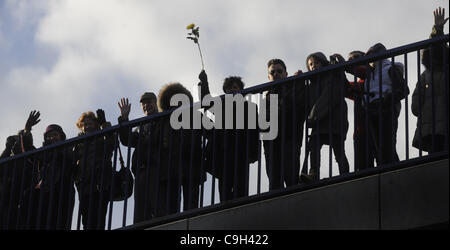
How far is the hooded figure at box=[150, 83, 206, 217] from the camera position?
1112 centimetres

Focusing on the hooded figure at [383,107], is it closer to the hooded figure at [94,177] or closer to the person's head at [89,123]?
the hooded figure at [94,177]

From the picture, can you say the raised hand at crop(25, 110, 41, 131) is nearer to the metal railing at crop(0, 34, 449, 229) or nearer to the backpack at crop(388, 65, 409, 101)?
the metal railing at crop(0, 34, 449, 229)

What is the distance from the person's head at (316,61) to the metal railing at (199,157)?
527 millimetres

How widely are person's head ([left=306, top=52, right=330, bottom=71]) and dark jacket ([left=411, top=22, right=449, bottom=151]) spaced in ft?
4.42

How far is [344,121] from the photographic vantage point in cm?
1044

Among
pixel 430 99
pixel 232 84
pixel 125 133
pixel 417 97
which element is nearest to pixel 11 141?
pixel 125 133

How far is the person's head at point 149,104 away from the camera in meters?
12.3

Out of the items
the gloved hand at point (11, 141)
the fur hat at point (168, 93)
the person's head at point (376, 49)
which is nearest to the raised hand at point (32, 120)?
the gloved hand at point (11, 141)

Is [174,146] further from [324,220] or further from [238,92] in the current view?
[324,220]

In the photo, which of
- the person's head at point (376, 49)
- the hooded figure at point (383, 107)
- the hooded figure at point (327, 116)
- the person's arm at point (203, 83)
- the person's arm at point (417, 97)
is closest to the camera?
the person's arm at point (417, 97)

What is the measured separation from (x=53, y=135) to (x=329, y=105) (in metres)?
4.13

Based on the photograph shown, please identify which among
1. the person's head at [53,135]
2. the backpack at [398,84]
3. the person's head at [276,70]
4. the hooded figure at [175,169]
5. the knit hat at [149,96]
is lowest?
the hooded figure at [175,169]

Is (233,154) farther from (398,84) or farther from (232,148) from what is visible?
(398,84)

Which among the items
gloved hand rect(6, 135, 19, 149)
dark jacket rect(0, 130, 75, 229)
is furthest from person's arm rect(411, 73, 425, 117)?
gloved hand rect(6, 135, 19, 149)
